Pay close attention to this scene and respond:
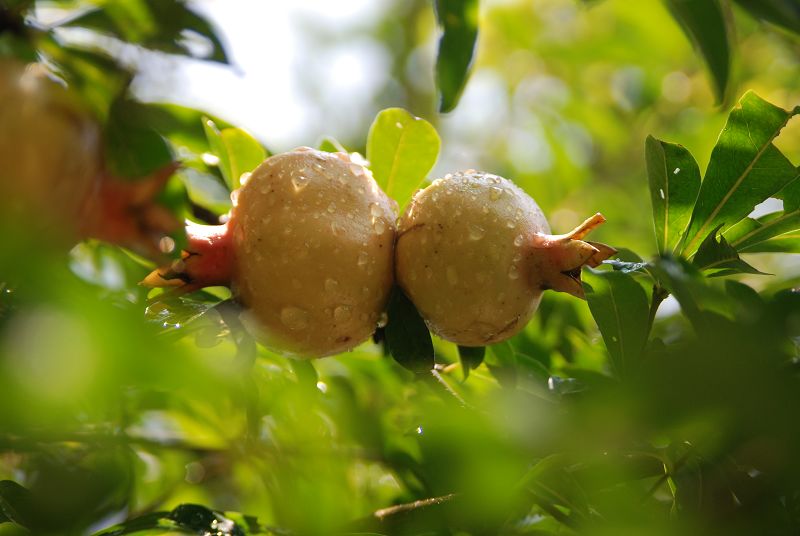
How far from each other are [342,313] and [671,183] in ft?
1.29

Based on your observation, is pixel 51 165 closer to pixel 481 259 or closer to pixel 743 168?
pixel 481 259

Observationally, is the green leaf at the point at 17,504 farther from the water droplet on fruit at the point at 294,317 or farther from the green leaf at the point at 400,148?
the green leaf at the point at 400,148

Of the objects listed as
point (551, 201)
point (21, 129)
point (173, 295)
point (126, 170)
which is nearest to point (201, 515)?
point (173, 295)

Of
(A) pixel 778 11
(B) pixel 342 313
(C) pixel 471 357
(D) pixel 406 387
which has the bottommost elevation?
(D) pixel 406 387

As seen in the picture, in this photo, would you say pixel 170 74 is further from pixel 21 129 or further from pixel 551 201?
pixel 551 201

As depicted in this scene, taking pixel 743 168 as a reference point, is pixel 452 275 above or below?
below

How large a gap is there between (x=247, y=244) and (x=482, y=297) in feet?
0.85

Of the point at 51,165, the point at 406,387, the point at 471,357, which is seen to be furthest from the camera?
the point at 406,387

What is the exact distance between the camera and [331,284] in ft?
2.71

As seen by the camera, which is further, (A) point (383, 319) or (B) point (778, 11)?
(A) point (383, 319)

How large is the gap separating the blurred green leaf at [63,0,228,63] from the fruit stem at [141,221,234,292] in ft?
1.11

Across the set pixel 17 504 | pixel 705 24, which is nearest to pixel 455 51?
pixel 705 24

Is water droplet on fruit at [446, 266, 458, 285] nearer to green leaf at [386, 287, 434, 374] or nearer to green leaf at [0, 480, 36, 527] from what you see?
green leaf at [386, 287, 434, 374]

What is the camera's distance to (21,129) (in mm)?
506
